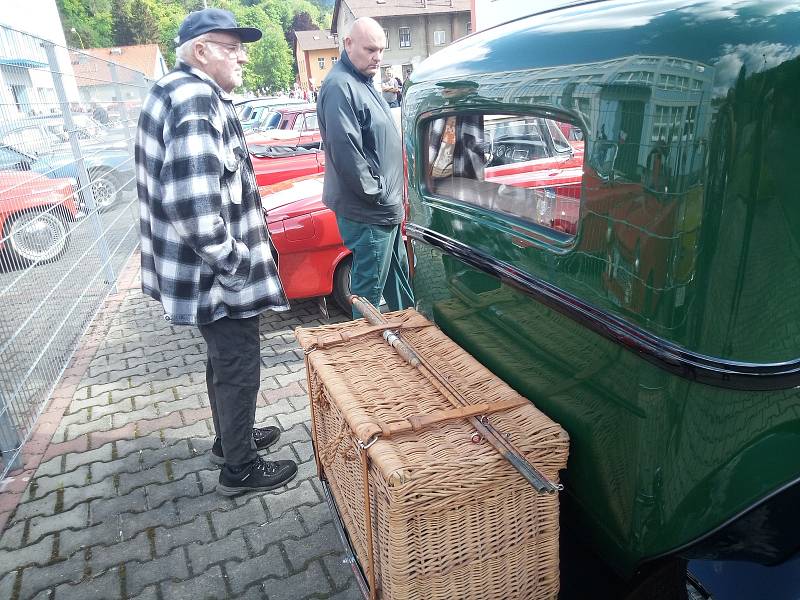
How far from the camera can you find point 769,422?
4.25ft

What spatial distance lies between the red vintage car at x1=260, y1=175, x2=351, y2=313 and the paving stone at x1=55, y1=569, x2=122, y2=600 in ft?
7.63

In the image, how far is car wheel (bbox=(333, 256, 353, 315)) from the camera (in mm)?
4504

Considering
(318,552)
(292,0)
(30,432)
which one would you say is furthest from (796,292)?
(292,0)

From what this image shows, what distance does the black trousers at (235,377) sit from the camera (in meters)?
2.49

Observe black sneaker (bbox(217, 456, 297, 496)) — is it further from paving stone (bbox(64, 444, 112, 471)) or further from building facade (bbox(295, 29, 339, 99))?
building facade (bbox(295, 29, 339, 99))

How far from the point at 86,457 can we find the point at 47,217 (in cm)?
202

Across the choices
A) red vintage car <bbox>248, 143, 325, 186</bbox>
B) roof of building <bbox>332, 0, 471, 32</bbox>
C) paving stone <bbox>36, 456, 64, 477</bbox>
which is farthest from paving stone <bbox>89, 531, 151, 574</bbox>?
roof of building <bbox>332, 0, 471, 32</bbox>

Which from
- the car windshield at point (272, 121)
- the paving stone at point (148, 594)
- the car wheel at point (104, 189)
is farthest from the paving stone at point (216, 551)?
the car windshield at point (272, 121)

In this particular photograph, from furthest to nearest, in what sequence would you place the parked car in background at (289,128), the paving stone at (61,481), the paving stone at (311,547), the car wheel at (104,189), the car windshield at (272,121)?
the car windshield at (272,121)
the parked car in background at (289,128)
the car wheel at (104,189)
the paving stone at (61,481)
the paving stone at (311,547)

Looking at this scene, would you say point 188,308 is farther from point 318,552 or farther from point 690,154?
point 690,154

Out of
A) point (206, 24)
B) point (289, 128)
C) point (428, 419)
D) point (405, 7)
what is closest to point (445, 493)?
point (428, 419)

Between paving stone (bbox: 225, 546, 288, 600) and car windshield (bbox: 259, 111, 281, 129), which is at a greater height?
car windshield (bbox: 259, 111, 281, 129)

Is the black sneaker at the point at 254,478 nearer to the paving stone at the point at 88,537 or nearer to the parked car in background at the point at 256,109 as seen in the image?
the paving stone at the point at 88,537

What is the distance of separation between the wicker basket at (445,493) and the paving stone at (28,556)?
1569 millimetres
